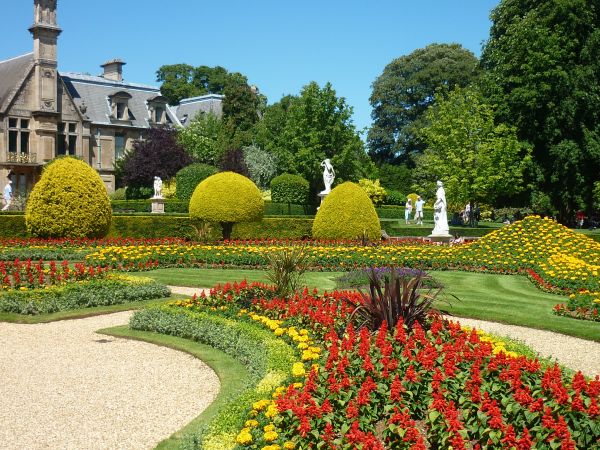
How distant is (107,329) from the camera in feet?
34.7

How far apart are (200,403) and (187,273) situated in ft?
33.1

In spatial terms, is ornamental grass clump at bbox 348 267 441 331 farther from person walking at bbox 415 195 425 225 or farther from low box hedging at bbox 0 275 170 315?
person walking at bbox 415 195 425 225

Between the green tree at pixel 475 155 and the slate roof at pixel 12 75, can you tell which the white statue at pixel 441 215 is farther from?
the slate roof at pixel 12 75

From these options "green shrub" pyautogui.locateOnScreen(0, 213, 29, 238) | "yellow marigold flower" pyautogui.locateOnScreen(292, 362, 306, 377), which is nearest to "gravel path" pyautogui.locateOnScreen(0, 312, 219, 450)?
"yellow marigold flower" pyautogui.locateOnScreen(292, 362, 306, 377)

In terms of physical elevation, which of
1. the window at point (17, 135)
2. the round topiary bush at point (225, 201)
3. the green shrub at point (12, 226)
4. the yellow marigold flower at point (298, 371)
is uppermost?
the window at point (17, 135)

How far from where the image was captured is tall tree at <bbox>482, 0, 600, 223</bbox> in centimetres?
3294

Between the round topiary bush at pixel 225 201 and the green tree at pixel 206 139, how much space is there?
26.5m

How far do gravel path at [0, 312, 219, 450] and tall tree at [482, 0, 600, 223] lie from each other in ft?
91.7

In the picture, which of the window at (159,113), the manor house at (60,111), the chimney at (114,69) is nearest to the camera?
the manor house at (60,111)

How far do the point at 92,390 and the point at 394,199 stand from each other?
46.2 metres

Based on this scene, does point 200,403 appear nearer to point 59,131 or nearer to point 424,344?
point 424,344

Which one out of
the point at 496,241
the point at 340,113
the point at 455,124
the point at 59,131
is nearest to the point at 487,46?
the point at 455,124

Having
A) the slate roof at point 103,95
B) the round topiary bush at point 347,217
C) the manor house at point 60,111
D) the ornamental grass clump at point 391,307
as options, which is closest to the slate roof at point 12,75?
the manor house at point 60,111

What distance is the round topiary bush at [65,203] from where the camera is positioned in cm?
2050
